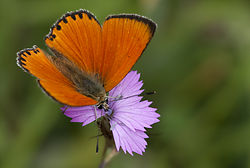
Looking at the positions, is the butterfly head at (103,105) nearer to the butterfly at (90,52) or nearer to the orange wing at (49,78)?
the butterfly at (90,52)

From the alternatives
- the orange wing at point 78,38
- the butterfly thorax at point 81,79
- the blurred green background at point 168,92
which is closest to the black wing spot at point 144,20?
the orange wing at point 78,38

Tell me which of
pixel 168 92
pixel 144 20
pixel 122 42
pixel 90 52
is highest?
pixel 144 20

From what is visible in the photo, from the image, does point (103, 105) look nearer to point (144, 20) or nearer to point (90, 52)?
point (90, 52)

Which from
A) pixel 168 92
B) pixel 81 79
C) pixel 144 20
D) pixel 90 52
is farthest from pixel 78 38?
pixel 168 92

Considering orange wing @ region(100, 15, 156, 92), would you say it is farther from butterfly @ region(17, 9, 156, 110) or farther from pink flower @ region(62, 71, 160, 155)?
pink flower @ region(62, 71, 160, 155)

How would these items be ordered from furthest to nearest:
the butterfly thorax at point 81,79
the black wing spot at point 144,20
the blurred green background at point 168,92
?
the blurred green background at point 168,92 → the butterfly thorax at point 81,79 → the black wing spot at point 144,20

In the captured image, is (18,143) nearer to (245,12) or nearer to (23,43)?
(23,43)
